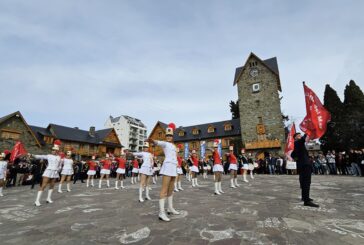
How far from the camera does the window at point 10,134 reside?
3679 cm

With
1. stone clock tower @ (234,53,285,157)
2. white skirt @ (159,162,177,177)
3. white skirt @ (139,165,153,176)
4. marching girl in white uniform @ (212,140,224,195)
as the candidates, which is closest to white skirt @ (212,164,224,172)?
marching girl in white uniform @ (212,140,224,195)

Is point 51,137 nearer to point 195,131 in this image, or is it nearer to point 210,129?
point 195,131

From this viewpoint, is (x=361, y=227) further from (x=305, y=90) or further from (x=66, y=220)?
(x=66, y=220)

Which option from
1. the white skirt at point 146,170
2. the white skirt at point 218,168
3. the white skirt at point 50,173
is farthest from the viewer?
the white skirt at point 218,168

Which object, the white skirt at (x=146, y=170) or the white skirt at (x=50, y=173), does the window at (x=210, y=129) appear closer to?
the white skirt at (x=146, y=170)

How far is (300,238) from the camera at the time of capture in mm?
3953

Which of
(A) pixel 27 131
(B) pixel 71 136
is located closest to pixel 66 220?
(A) pixel 27 131

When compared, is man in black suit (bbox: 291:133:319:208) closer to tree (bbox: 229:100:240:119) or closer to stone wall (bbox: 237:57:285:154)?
stone wall (bbox: 237:57:285:154)

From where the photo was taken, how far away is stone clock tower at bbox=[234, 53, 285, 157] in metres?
37.0

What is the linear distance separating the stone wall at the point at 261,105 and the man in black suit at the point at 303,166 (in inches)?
1240

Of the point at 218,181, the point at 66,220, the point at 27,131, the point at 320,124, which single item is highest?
the point at 27,131

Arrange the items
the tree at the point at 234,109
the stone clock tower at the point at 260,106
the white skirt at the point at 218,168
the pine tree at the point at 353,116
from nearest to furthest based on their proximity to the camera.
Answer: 1. the white skirt at the point at 218,168
2. the pine tree at the point at 353,116
3. the stone clock tower at the point at 260,106
4. the tree at the point at 234,109

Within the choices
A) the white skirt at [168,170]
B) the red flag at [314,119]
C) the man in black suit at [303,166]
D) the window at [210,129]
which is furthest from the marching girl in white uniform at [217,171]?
the window at [210,129]

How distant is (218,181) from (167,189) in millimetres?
4806
